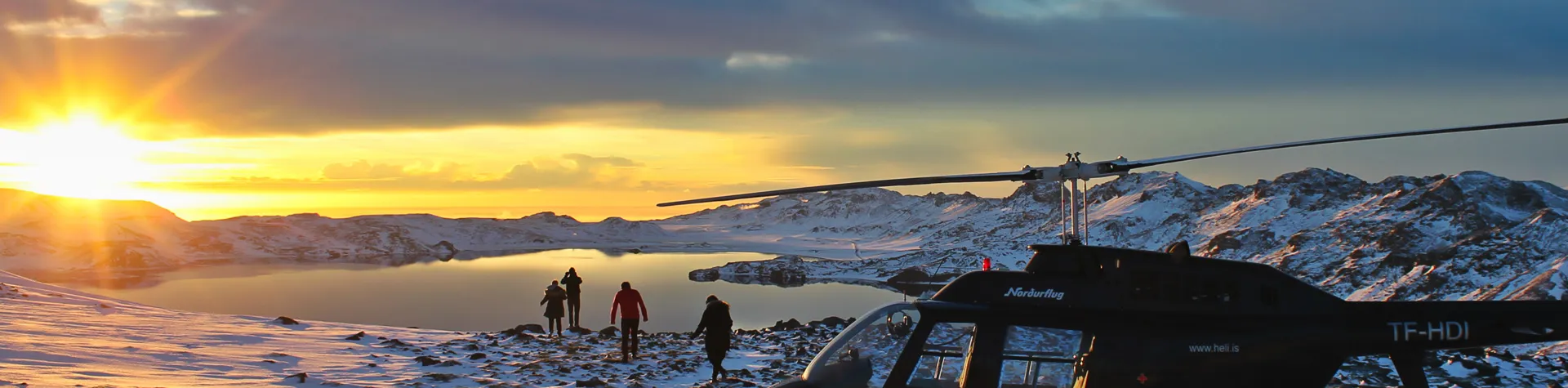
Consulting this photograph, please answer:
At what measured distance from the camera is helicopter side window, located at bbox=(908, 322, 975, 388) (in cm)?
969

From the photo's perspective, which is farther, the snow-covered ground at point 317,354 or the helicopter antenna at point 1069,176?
the snow-covered ground at point 317,354

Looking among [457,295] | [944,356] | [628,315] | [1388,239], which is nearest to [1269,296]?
[944,356]

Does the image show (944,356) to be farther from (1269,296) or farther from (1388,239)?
(1388,239)

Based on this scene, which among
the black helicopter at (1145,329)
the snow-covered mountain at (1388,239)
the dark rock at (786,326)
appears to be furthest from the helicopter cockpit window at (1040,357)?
the snow-covered mountain at (1388,239)

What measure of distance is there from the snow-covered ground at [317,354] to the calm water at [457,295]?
97.8 ft

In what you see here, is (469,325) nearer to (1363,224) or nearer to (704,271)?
(704,271)

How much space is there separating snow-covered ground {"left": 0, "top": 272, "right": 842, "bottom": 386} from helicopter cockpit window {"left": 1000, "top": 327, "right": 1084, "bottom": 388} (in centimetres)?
710

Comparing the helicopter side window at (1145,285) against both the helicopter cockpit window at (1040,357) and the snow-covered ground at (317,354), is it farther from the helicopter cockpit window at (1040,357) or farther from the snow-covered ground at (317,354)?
the snow-covered ground at (317,354)

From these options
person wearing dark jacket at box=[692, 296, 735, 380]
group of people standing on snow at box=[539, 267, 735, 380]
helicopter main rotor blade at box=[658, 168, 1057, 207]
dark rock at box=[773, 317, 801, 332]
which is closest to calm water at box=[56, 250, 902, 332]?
dark rock at box=[773, 317, 801, 332]

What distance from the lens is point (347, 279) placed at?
4417 inches

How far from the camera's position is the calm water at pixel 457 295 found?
6297 centimetres

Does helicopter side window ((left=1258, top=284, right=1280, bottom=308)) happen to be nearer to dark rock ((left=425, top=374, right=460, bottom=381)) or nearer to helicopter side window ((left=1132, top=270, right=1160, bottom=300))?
helicopter side window ((left=1132, top=270, right=1160, bottom=300))

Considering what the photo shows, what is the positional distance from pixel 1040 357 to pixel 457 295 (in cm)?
8232

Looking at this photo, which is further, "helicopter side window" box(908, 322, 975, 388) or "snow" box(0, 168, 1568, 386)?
"snow" box(0, 168, 1568, 386)
